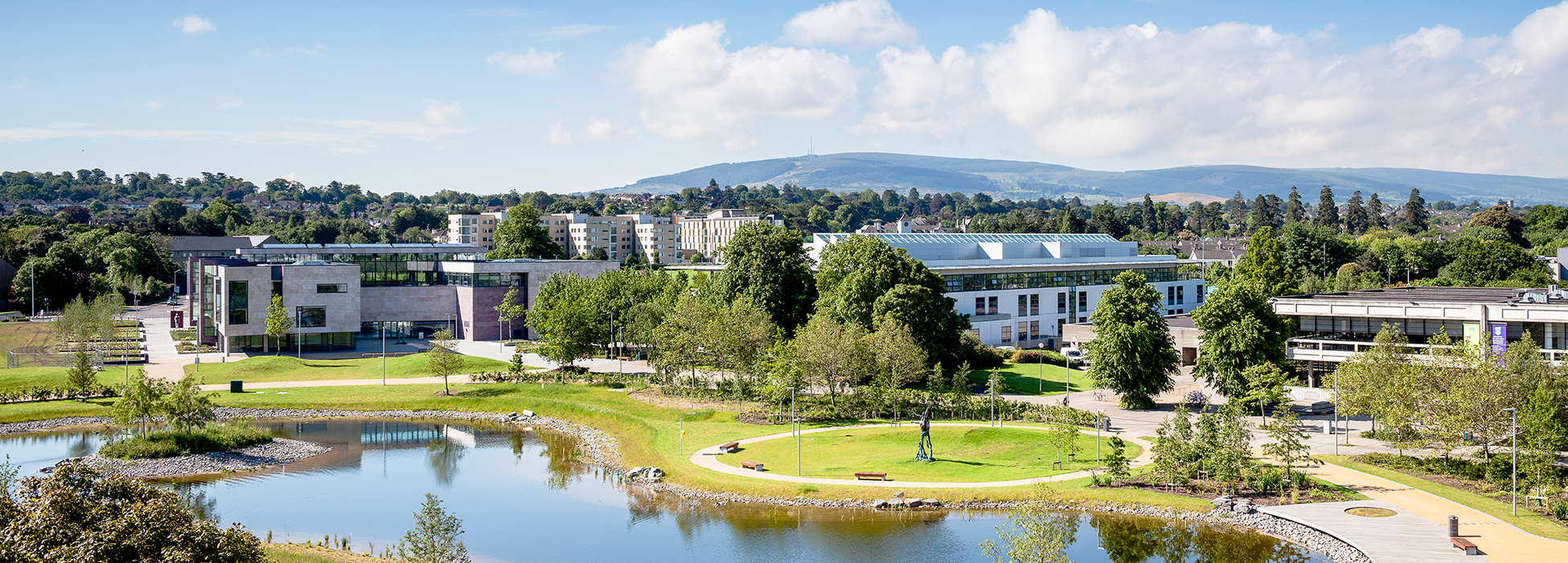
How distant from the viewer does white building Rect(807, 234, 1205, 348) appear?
81.1m

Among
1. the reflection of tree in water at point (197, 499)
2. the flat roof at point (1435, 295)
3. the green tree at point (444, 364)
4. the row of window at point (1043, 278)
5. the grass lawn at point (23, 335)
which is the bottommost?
the reflection of tree in water at point (197, 499)

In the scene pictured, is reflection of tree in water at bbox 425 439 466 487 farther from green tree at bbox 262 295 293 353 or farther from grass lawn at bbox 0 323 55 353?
grass lawn at bbox 0 323 55 353

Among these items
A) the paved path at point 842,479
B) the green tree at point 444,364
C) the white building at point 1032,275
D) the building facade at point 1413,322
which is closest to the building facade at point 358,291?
the green tree at point 444,364

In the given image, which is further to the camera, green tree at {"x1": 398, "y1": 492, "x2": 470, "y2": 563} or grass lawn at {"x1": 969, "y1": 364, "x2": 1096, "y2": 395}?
grass lawn at {"x1": 969, "y1": 364, "x2": 1096, "y2": 395}

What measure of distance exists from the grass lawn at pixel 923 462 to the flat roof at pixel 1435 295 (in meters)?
23.5

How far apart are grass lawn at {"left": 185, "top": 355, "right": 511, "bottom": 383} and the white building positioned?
31.0 metres

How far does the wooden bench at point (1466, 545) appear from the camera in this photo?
25859 millimetres

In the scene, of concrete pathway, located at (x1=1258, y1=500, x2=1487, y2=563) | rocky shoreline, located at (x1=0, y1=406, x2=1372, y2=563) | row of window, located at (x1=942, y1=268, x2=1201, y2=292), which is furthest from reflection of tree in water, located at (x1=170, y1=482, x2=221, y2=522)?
row of window, located at (x1=942, y1=268, x2=1201, y2=292)

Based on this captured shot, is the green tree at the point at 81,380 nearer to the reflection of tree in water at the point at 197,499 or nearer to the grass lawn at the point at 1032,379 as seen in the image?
the reflection of tree in water at the point at 197,499

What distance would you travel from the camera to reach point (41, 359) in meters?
65.1

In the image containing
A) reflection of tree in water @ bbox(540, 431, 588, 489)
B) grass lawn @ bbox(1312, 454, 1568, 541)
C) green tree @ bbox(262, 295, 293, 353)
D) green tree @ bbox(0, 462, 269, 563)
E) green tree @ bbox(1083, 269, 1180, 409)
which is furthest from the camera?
green tree @ bbox(262, 295, 293, 353)

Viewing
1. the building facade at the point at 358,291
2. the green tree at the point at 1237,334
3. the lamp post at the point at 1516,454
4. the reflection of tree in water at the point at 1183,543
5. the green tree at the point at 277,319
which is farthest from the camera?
the building facade at the point at 358,291

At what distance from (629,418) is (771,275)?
59.1ft

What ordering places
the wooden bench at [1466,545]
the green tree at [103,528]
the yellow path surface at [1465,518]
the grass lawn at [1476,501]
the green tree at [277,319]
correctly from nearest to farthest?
the green tree at [103,528] < the yellow path surface at [1465,518] < the wooden bench at [1466,545] < the grass lawn at [1476,501] < the green tree at [277,319]
